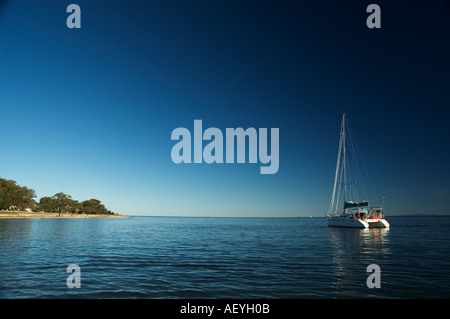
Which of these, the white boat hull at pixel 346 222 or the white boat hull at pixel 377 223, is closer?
the white boat hull at pixel 346 222

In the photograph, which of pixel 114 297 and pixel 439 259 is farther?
pixel 439 259

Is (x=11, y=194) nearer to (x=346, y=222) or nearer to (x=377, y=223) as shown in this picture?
(x=346, y=222)

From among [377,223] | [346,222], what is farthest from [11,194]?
[377,223]

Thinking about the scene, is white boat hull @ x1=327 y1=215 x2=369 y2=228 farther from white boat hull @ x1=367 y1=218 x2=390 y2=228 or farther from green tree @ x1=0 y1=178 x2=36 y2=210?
green tree @ x1=0 y1=178 x2=36 y2=210

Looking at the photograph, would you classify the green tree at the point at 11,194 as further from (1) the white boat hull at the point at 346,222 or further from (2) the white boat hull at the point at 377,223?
(2) the white boat hull at the point at 377,223

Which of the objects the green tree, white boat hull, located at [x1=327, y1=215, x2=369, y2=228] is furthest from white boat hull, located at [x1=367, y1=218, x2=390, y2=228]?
the green tree

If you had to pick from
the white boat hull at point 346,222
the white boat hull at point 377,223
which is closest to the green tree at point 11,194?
the white boat hull at point 346,222

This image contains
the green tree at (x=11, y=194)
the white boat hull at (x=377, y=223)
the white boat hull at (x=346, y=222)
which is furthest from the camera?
the green tree at (x=11, y=194)
